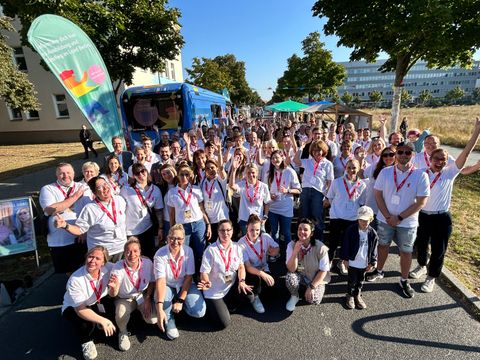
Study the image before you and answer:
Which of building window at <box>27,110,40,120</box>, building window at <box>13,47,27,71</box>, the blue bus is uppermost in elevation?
building window at <box>13,47,27,71</box>

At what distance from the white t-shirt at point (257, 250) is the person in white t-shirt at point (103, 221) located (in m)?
1.62

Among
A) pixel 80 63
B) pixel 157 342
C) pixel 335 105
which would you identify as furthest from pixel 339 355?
pixel 335 105

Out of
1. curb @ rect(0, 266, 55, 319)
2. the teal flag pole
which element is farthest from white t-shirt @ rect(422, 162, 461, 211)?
the teal flag pole

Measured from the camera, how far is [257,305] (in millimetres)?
3533

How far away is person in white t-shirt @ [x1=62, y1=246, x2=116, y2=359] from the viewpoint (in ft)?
9.46

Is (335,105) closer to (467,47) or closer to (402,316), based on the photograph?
(467,47)

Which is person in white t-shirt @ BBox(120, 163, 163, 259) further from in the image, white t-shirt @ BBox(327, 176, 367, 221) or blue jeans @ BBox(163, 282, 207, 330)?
white t-shirt @ BBox(327, 176, 367, 221)

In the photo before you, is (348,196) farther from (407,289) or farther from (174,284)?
(174,284)

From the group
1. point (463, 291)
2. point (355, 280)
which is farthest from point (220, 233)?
point (463, 291)

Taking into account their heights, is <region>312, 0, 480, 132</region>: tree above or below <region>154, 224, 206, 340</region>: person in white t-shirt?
above

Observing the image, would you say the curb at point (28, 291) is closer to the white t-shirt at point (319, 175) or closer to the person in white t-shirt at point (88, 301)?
the person in white t-shirt at point (88, 301)

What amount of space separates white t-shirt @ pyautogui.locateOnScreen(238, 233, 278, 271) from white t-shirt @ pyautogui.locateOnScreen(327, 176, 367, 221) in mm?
1158

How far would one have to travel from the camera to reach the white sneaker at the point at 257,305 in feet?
11.5

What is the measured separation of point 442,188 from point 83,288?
4509 mm
